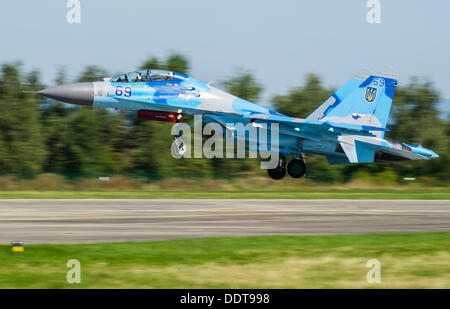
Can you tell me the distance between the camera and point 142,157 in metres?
41.7

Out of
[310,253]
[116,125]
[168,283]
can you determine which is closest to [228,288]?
[168,283]

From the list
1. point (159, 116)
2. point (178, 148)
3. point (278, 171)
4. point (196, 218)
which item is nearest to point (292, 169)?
point (278, 171)

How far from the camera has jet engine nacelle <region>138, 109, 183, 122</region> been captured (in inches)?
880

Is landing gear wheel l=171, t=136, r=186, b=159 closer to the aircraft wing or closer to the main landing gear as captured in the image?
the aircraft wing

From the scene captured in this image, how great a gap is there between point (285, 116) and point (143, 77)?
612 cm

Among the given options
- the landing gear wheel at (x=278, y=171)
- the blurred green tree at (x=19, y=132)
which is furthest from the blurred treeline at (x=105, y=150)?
the landing gear wheel at (x=278, y=171)

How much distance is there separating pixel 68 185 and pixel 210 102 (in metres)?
14.2

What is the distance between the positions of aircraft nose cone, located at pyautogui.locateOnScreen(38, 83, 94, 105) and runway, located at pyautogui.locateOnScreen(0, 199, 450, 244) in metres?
3.99

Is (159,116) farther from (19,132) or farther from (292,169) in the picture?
(19,132)

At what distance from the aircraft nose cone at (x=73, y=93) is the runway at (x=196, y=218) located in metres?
3.99

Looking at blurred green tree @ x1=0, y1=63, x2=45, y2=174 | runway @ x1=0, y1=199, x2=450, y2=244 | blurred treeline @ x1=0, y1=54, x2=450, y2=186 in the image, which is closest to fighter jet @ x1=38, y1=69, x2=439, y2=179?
runway @ x1=0, y1=199, x2=450, y2=244

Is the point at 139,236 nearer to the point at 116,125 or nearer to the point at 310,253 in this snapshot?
the point at 310,253

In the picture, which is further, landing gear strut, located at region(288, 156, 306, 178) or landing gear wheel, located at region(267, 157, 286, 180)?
landing gear wheel, located at region(267, 157, 286, 180)

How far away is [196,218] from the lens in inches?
754
